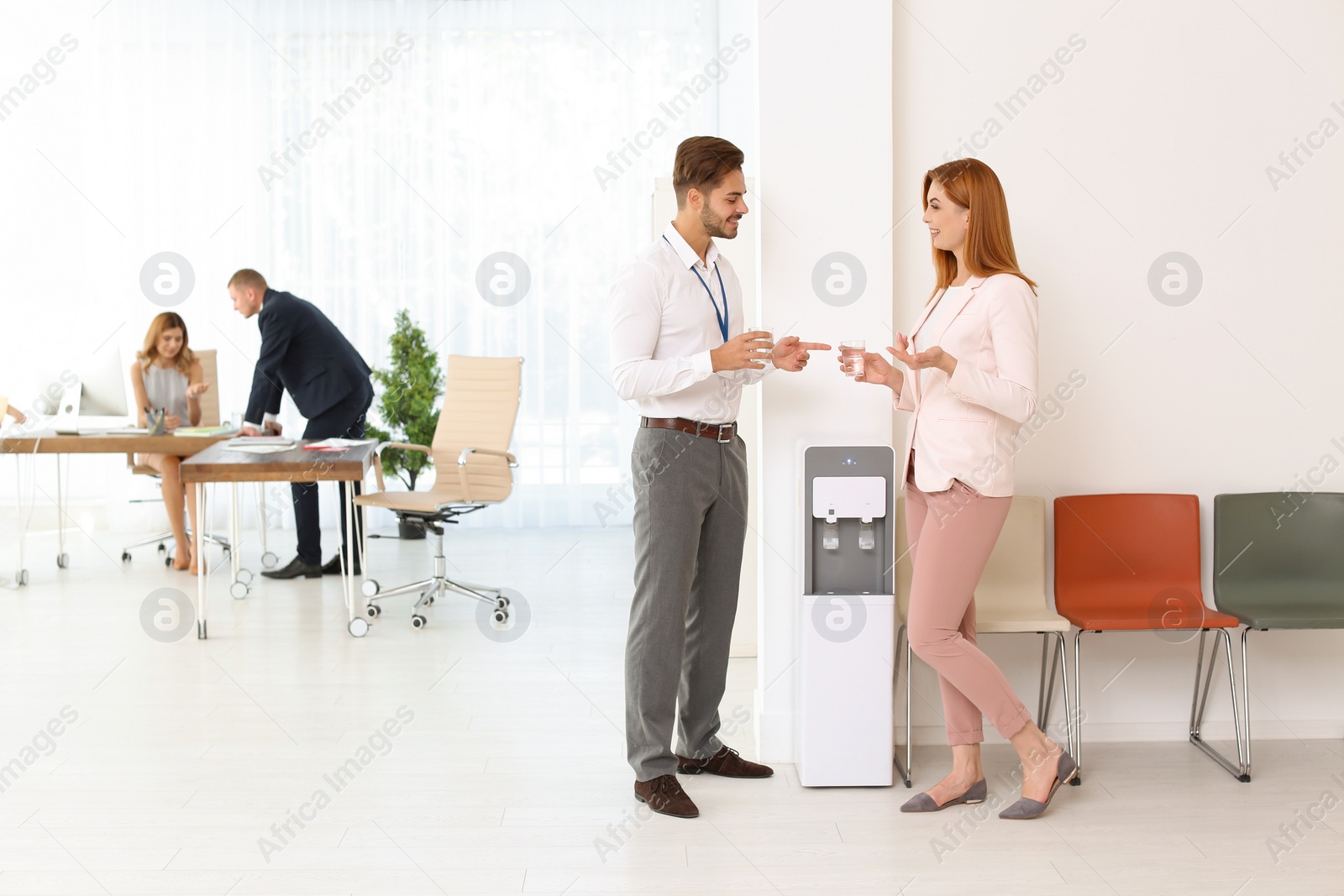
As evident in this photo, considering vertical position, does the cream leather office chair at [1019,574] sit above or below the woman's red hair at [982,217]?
below

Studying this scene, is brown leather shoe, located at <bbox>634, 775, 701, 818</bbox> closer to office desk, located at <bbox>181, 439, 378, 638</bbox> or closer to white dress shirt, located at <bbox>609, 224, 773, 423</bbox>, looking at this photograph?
white dress shirt, located at <bbox>609, 224, 773, 423</bbox>

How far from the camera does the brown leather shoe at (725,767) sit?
3.20 meters

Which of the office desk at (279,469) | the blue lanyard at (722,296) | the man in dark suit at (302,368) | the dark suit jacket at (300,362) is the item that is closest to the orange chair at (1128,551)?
the blue lanyard at (722,296)

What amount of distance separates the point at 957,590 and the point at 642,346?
1.05 metres

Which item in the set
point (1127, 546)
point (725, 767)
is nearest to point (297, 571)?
point (725, 767)

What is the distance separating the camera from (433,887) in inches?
99.7

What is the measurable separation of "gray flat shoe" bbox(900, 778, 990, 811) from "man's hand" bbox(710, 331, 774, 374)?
128 cm

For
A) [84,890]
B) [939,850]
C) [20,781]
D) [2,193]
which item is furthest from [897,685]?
[2,193]

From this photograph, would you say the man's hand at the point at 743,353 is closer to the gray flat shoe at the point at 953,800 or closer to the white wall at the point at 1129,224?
the white wall at the point at 1129,224

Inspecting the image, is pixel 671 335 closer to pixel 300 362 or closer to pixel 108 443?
pixel 300 362

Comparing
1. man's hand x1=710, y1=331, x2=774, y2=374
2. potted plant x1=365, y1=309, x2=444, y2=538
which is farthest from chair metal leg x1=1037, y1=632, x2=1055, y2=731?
potted plant x1=365, y1=309, x2=444, y2=538

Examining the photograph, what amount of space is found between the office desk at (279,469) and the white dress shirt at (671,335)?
6.58 ft

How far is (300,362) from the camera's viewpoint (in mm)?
5648

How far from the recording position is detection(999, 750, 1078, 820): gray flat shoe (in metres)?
2.90
